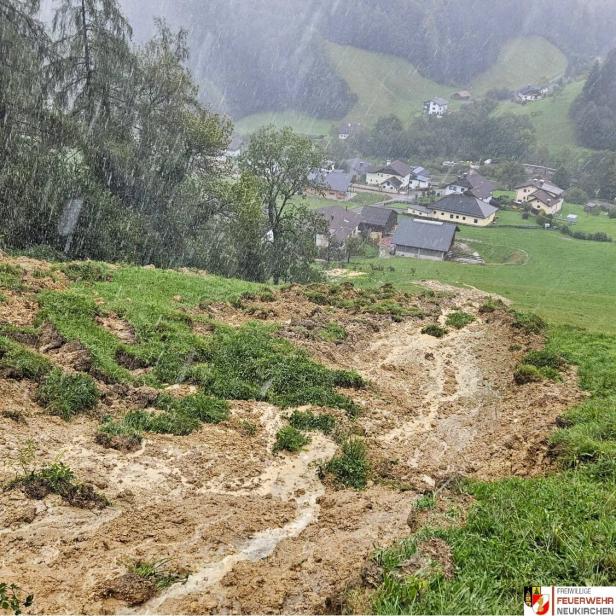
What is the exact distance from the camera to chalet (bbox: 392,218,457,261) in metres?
60.2

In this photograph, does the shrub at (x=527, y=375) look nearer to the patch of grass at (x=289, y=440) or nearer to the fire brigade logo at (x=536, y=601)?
the patch of grass at (x=289, y=440)

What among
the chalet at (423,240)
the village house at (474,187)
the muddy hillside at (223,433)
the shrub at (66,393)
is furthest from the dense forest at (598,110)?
the shrub at (66,393)

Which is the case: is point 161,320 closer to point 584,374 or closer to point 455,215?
point 584,374

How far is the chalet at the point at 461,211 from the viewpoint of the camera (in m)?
78.7

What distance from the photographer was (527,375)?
626 inches

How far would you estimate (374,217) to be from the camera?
8031cm

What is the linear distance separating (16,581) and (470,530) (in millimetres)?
5805

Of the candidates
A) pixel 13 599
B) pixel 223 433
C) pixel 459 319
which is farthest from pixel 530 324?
pixel 13 599

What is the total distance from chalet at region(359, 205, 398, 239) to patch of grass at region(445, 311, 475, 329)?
52.4 metres

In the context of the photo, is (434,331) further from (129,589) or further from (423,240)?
(423,240)

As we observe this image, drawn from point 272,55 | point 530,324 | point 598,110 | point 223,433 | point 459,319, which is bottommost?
point 223,433

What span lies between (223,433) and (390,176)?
107m

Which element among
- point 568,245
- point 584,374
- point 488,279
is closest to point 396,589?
point 584,374

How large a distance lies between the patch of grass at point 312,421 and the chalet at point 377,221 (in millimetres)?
64082
